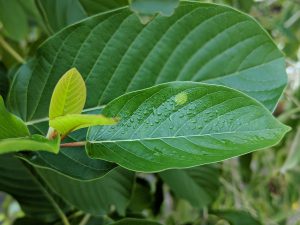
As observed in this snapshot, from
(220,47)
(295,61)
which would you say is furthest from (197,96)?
(295,61)

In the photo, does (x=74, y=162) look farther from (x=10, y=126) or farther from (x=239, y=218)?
(x=239, y=218)

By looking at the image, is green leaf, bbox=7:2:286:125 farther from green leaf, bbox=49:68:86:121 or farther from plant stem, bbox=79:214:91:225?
plant stem, bbox=79:214:91:225

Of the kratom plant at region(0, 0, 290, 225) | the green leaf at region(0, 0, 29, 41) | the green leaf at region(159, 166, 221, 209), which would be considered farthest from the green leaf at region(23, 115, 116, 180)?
the green leaf at region(159, 166, 221, 209)

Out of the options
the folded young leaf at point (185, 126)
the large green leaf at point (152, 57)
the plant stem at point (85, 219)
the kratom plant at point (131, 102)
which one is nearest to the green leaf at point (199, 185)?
the kratom plant at point (131, 102)

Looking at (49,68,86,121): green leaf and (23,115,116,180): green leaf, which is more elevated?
(49,68,86,121): green leaf

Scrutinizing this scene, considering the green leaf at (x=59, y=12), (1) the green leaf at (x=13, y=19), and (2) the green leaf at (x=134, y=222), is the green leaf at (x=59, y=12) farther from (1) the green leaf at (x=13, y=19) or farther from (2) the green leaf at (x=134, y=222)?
(2) the green leaf at (x=134, y=222)

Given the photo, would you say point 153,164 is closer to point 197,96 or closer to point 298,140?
point 197,96
